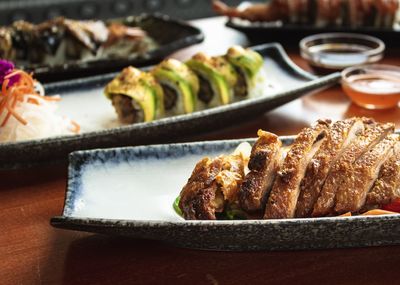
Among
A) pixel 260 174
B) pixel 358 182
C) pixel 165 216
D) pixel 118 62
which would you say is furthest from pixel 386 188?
pixel 118 62

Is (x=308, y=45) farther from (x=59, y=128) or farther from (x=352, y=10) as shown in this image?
(x=59, y=128)

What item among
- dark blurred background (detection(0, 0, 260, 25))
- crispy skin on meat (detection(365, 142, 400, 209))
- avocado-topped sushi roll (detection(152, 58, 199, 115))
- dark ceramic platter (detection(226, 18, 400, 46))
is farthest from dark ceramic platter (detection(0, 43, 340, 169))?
dark blurred background (detection(0, 0, 260, 25))

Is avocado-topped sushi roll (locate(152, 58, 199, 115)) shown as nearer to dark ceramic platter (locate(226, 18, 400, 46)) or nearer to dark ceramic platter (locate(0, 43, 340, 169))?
dark ceramic platter (locate(0, 43, 340, 169))

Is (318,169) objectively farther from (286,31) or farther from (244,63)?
(286,31)

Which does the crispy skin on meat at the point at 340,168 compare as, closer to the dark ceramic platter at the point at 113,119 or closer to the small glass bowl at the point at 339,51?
the dark ceramic platter at the point at 113,119

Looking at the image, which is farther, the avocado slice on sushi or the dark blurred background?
the dark blurred background

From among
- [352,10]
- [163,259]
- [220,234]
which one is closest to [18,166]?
[163,259]
